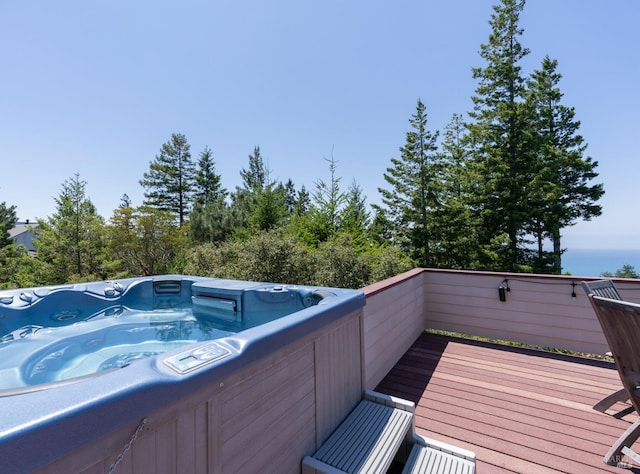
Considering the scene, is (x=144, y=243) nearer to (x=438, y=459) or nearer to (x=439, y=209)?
(x=438, y=459)

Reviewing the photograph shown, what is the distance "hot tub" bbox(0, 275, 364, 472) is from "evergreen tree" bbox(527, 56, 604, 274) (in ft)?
37.5

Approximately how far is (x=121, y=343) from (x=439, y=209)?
11.0 meters

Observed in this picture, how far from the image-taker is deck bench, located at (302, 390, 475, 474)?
129cm

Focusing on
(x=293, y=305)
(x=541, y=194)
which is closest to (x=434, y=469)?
(x=293, y=305)

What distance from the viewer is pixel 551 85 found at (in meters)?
11.8

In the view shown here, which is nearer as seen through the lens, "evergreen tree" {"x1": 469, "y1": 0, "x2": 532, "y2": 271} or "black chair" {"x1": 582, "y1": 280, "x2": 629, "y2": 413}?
"black chair" {"x1": 582, "y1": 280, "x2": 629, "y2": 413}

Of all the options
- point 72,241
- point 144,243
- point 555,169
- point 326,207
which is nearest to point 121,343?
point 144,243

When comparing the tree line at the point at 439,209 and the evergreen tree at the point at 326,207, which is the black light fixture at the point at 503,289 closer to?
the tree line at the point at 439,209

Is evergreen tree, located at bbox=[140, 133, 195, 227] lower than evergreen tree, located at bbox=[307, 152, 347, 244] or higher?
higher

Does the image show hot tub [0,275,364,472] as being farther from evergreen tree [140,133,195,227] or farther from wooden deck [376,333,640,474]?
evergreen tree [140,133,195,227]

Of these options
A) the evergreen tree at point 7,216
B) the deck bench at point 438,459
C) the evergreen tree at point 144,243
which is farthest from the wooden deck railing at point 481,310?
the evergreen tree at point 7,216

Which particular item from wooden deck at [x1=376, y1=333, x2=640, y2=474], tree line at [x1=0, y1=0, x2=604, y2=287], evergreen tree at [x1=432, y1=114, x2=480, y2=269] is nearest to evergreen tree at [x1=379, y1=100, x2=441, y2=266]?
tree line at [x1=0, y1=0, x2=604, y2=287]

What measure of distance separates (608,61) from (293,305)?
10125 mm

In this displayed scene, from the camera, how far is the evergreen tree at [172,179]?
1747 centimetres
